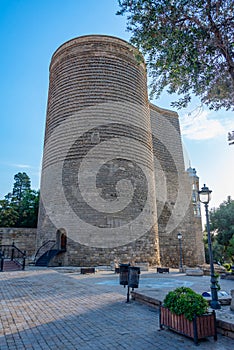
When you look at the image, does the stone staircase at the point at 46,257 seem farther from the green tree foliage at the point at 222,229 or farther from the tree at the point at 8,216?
the green tree foliage at the point at 222,229

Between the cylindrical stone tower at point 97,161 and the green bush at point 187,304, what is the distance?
10.7 meters

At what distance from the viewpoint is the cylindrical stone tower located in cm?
1469

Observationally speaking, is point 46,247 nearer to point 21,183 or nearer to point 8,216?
point 8,216

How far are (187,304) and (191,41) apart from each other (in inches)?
236

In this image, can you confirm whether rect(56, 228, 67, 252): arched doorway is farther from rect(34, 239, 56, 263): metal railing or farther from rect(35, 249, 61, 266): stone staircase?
rect(35, 249, 61, 266): stone staircase

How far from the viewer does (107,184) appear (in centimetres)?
1530

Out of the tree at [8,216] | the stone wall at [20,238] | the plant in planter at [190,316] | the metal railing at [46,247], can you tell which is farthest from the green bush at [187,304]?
the tree at [8,216]

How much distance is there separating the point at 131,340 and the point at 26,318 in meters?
2.11

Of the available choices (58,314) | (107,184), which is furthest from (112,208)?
(58,314)

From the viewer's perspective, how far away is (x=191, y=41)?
6.66 meters

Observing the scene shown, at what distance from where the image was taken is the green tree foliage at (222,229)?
30.9 meters

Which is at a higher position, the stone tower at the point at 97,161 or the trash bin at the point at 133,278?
the stone tower at the point at 97,161

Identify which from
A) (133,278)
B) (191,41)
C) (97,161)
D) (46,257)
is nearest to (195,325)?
(133,278)

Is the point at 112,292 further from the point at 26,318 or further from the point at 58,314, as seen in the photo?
the point at 26,318
